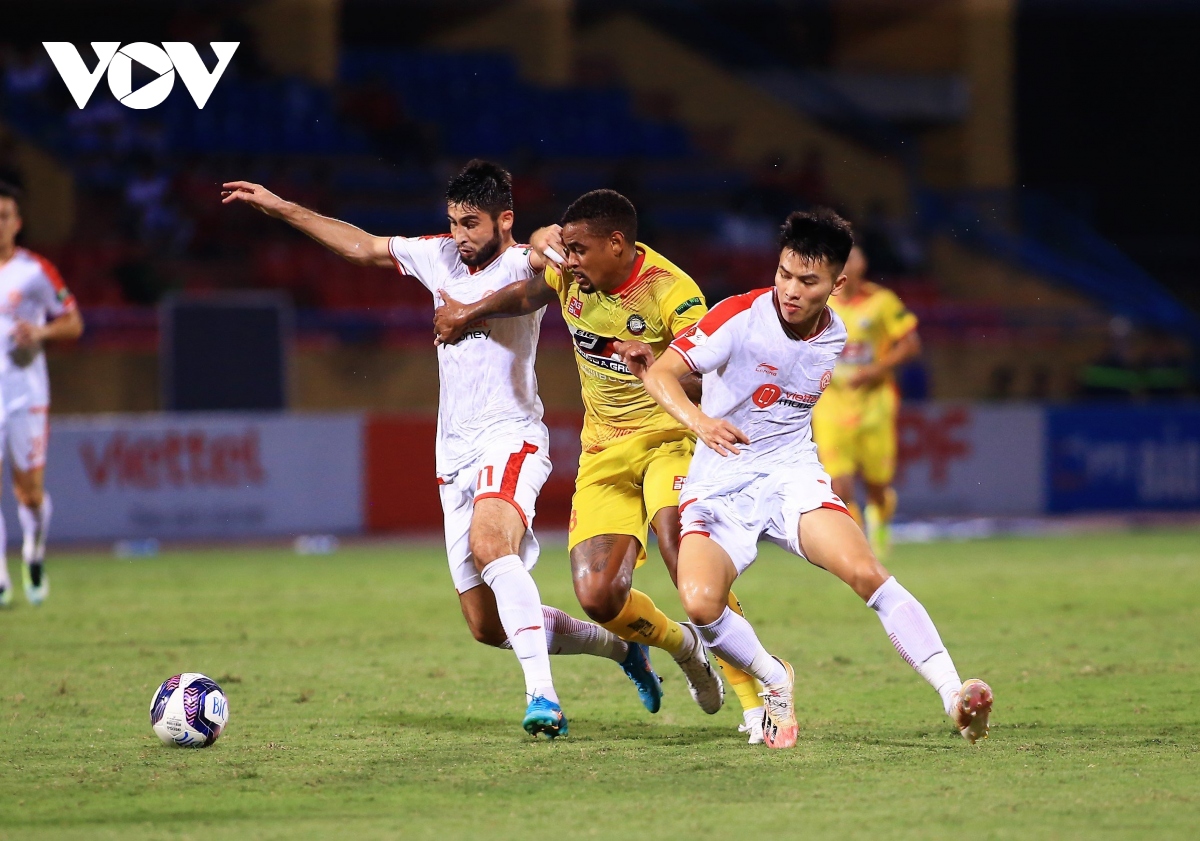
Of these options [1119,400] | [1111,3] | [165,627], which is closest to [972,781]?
[165,627]

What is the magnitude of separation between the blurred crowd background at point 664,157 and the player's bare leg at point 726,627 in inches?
498

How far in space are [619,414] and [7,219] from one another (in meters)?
5.46

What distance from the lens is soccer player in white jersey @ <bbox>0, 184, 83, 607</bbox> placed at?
10250 mm

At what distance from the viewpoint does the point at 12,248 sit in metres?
10.4

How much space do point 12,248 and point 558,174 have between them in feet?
43.3

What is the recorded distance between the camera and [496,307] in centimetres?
Result: 622

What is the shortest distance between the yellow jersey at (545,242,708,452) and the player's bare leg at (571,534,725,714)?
0.49 meters

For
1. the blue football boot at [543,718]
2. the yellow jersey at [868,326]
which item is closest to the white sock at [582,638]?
the blue football boot at [543,718]

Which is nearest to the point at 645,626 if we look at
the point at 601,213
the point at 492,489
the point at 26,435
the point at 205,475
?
the point at 492,489

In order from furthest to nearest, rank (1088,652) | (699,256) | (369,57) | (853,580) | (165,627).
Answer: (369,57), (699,256), (165,627), (1088,652), (853,580)

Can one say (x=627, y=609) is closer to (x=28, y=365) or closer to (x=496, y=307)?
(x=496, y=307)

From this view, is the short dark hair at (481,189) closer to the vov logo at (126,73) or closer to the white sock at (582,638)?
the white sock at (582,638)

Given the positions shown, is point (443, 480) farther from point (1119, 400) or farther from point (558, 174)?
point (558, 174)

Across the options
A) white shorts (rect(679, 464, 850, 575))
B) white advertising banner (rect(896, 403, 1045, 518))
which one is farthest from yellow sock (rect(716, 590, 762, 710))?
white advertising banner (rect(896, 403, 1045, 518))
